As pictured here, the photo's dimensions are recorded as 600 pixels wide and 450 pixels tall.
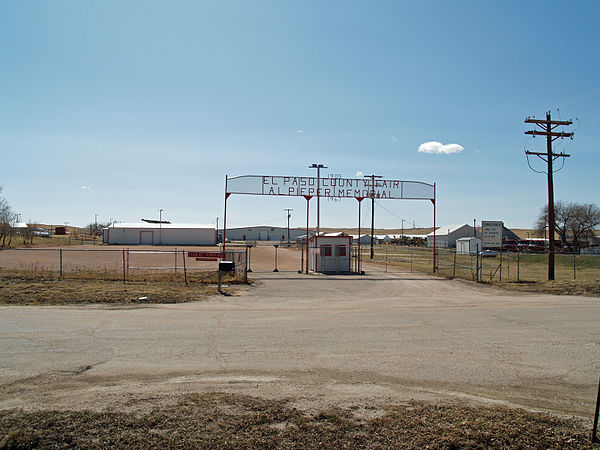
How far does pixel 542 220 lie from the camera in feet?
302

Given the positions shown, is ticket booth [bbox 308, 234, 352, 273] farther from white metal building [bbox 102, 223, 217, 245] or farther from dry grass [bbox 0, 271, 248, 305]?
white metal building [bbox 102, 223, 217, 245]

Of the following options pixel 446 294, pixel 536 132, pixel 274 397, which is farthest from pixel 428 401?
pixel 536 132

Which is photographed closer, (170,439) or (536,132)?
(170,439)

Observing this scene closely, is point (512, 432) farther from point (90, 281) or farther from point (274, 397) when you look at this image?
point (90, 281)

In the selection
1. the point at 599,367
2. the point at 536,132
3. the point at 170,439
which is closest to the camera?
the point at 170,439

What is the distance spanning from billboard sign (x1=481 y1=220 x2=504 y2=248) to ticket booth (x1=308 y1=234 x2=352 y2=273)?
916 centimetres

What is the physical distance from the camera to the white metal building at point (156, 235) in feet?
283

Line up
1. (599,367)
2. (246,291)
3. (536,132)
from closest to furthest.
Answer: (599,367) → (246,291) → (536,132)

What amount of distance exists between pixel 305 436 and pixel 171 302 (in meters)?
11.6

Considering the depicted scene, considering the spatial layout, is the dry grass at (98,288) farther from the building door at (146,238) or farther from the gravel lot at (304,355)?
the building door at (146,238)

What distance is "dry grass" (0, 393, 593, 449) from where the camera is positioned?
14.1ft

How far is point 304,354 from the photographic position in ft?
27.3

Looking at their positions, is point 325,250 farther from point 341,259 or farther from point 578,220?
point 578,220

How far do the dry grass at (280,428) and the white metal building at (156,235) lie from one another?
85220mm
